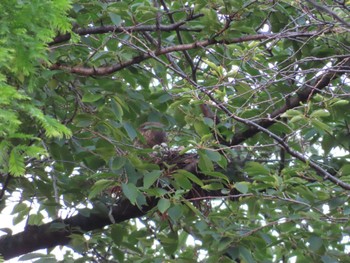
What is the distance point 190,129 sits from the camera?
4.60 metres

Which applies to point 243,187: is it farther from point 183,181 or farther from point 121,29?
point 121,29

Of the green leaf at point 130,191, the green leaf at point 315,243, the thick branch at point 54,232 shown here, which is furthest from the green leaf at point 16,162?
the thick branch at point 54,232

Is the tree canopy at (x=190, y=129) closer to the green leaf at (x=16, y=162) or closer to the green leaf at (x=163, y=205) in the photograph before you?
the green leaf at (x=163, y=205)

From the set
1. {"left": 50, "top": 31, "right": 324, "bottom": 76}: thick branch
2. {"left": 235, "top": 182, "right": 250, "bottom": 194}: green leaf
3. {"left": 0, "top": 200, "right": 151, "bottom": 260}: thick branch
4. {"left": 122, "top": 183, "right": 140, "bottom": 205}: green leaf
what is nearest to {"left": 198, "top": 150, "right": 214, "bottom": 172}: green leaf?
{"left": 235, "top": 182, "right": 250, "bottom": 194}: green leaf

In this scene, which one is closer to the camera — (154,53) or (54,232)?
(154,53)

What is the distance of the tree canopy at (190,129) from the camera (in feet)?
12.0

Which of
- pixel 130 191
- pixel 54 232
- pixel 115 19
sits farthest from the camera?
pixel 54 232

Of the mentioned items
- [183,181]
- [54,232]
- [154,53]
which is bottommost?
[183,181]

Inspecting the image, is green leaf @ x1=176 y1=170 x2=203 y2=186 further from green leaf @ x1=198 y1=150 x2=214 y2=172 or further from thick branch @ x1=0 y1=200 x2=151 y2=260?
thick branch @ x1=0 y1=200 x2=151 y2=260

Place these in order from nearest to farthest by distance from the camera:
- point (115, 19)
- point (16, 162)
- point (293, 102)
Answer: point (16, 162) < point (115, 19) < point (293, 102)

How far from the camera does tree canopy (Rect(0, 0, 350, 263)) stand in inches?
143

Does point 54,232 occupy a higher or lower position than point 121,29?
lower

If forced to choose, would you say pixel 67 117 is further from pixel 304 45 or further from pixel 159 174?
pixel 304 45

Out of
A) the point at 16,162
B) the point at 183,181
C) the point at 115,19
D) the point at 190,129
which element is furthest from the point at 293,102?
the point at 16,162
